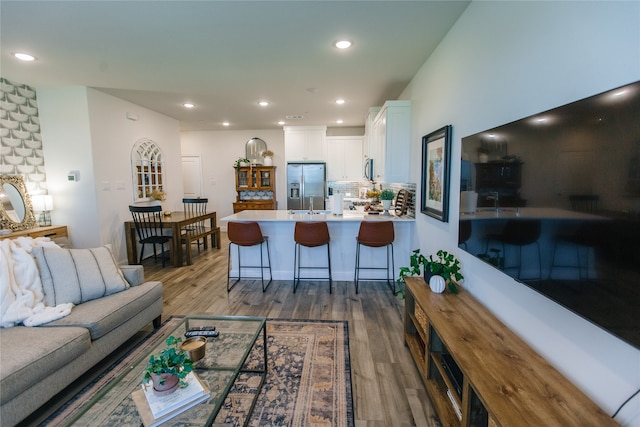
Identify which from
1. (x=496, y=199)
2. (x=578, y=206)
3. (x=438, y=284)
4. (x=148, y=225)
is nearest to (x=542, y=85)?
(x=496, y=199)

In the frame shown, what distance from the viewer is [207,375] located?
162 centimetres

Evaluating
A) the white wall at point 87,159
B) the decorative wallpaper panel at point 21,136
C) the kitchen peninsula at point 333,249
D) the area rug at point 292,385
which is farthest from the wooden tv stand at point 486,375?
the decorative wallpaper panel at point 21,136

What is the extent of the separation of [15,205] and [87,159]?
0.99m

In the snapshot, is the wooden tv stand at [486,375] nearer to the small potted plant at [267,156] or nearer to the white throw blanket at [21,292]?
the white throw blanket at [21,292]

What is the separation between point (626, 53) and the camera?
0.97m

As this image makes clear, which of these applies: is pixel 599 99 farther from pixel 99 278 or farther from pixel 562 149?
→ pixel 99 278

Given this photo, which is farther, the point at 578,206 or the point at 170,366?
the point at 170,366

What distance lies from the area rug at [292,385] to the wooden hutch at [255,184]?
468cm

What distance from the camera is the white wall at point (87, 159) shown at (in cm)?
408

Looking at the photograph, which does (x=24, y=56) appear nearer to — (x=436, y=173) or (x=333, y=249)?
(x=333, y=249)

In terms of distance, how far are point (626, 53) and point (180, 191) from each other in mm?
6762

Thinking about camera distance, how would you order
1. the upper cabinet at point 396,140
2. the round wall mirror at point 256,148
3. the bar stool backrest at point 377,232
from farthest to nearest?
the round wall mirror at point 256,148 < the upper cabinet at point 396,140 < the bar stool backrest at point 377,232

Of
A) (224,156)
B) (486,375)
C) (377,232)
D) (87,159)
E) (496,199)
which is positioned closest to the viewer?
(486,375)

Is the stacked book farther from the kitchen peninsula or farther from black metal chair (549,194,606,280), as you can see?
the kitchen peninsula
